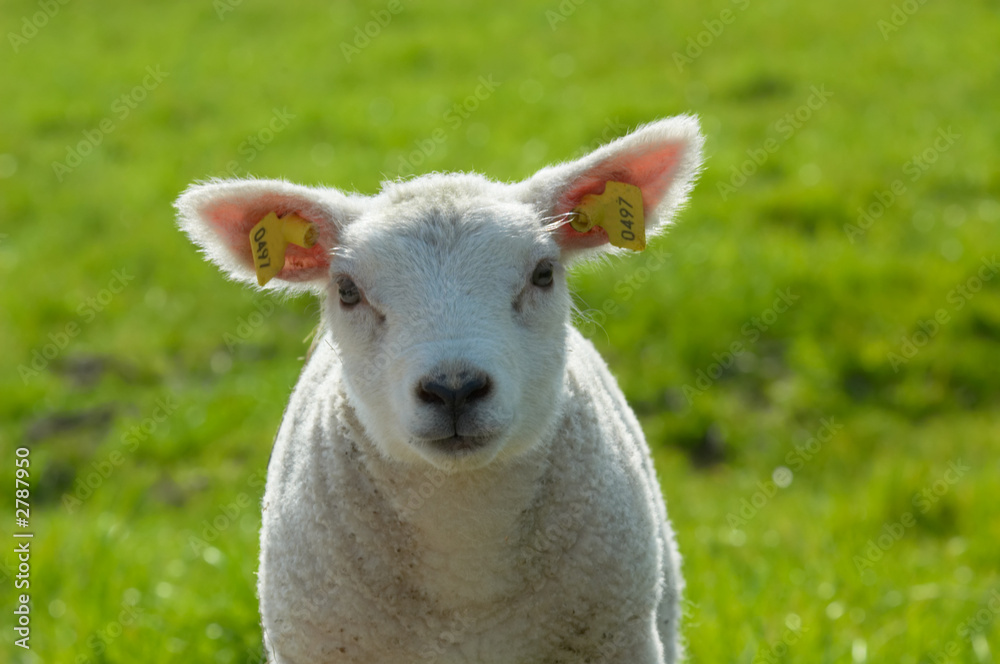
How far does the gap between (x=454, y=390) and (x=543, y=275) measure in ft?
1.87

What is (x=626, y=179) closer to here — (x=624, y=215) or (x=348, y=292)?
(x=624, y=215)

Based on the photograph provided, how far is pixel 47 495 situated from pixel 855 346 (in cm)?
432

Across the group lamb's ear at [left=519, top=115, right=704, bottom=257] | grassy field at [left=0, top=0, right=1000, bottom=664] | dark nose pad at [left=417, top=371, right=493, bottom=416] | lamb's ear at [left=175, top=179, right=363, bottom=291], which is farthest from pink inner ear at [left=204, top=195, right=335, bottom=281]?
grassy field at [left=0, top=0, right=1000, bottom=664]

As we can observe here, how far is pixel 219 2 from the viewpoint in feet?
42.8

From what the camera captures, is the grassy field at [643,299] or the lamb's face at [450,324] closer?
the lamb's face at [450,324]

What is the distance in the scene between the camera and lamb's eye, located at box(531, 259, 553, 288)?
2963 millimetres

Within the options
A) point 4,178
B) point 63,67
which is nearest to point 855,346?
point 4,178

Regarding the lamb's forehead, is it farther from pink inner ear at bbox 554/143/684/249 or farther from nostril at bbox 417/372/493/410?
nostril at bbox 417/372/493/410

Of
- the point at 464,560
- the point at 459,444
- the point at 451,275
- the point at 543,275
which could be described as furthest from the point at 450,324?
the point at 464,560

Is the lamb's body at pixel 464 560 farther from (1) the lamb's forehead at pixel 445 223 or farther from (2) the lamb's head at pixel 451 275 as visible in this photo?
(1) the lamb's forehead at pixel 445 223

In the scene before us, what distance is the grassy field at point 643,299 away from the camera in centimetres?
425

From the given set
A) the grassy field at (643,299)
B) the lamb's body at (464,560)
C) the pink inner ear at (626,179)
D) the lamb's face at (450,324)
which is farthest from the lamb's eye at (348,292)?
the grassy field at (643,299)

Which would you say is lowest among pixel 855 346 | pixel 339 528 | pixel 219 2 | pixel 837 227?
pixel 339 528

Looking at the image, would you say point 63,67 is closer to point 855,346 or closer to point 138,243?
point 138,243
